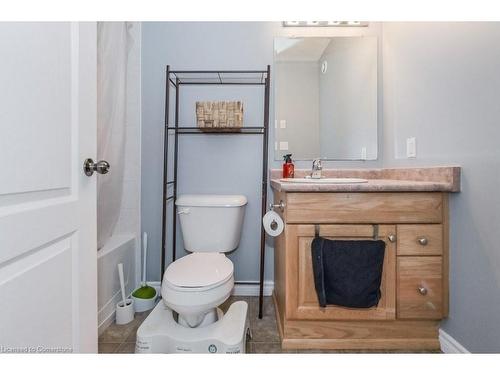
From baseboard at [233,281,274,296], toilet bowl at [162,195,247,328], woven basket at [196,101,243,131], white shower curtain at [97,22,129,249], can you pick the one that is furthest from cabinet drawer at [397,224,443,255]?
white shower curtain at [97,22,129,249]

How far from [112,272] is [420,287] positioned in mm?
1592

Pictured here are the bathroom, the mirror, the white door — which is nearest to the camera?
the white door

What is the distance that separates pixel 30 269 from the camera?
604 millimetres

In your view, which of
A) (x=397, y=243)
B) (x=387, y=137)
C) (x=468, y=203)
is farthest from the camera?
(x=387, y=137)

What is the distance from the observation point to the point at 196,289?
1086 mm

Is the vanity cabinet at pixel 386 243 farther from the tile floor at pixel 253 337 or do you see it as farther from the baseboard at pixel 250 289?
the baseboard at pixel 250 289

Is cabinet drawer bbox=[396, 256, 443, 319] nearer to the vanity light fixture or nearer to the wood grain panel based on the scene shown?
the wood grain panel

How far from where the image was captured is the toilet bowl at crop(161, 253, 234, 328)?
1.09 metres

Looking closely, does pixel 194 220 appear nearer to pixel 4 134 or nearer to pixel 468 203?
pixel 4 134

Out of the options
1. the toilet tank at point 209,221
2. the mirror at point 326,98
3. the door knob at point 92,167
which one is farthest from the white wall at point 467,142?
the door knob at point 92,167

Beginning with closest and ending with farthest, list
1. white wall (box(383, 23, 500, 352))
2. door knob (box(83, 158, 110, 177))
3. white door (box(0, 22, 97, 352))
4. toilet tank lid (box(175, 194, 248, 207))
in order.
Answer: white door (box(0, 22, 97, 352))
door knob (box(83, 158, 110, 177))
white wall (box(383, 23, 500, 352))
toilet tank lid (box(175, 194, 248, 207))
